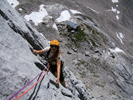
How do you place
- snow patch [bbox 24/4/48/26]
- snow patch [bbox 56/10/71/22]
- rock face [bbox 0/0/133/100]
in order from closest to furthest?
rock face [bbox 0/0/133/100], snow patch [bbox 24/4/48/26], snow patch [bbox 56/10/71/22]

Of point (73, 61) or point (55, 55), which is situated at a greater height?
point (55, 55)

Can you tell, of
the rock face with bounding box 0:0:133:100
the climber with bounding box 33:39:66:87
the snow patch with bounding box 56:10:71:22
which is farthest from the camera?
the snow patch with bounding box 56:10:71:22

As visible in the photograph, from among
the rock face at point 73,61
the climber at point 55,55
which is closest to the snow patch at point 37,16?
the rock face at point 73,61

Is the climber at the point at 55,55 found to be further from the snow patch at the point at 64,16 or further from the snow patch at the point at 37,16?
the snow patch at the point at 64,16

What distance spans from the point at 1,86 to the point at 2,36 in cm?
233

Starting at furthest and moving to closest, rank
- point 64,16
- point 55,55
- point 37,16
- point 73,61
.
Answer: point 64,16, point 37,16, point 73,61, point 55,55

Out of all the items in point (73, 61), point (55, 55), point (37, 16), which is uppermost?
point (37, 16)

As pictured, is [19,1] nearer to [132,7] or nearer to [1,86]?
[1,86]

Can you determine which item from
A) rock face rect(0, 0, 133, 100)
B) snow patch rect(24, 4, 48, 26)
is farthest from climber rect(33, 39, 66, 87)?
snow patch rect(24, 4, 48, 26)

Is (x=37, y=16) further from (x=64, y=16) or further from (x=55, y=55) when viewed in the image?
(x=55, y=55)

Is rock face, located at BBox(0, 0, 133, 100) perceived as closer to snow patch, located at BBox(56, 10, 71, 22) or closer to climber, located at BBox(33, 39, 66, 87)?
climber, located at BBox(33, 39, 66, 87)

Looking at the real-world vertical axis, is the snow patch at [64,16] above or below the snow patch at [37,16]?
below

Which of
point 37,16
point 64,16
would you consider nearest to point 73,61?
point 37,16

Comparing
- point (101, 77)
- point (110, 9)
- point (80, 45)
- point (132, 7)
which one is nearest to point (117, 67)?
point (101, 77)
